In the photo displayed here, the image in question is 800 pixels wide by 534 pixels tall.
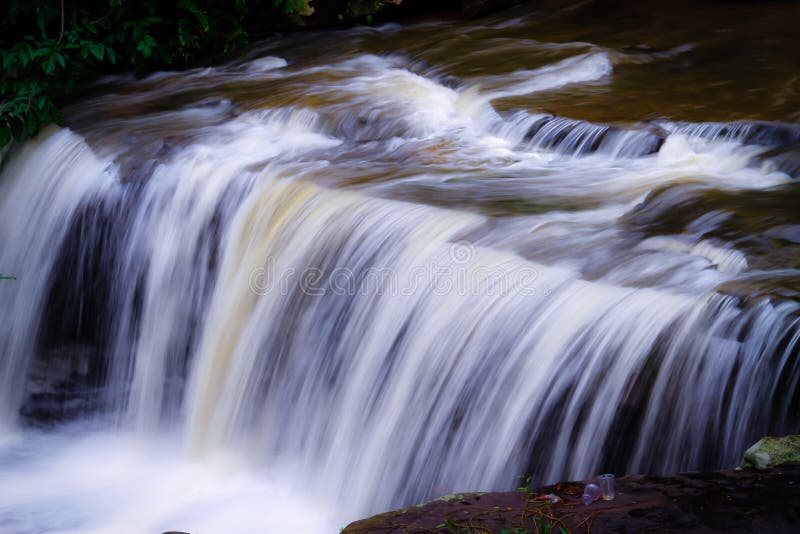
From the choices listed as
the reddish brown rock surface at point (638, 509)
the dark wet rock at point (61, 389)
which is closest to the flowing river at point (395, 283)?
the dark wet rock at point (61, 389)

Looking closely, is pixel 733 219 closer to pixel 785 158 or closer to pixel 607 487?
pixel 785 158

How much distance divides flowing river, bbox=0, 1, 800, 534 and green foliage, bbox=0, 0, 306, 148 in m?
0.21

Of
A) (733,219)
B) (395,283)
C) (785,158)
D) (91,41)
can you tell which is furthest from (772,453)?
(91,41)

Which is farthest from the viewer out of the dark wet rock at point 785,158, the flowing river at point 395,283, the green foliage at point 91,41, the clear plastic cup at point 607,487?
the green foliage at point 91,41

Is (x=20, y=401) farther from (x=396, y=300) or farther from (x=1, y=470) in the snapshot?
(x=396, y=300)

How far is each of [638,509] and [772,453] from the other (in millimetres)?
450

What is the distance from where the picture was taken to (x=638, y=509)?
284 cm

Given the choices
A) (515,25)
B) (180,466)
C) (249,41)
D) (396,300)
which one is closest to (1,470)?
(180,466)

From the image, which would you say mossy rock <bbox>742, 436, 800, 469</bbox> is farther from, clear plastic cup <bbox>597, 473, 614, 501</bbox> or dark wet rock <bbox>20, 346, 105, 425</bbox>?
dark wet rock <bbox>20, 346, 105, 425</bbox>

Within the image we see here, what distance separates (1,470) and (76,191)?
1.63 meters

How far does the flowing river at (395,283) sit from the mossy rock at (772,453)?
238mm

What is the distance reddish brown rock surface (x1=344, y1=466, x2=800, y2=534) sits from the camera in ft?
8.93

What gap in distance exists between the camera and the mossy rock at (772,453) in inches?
117

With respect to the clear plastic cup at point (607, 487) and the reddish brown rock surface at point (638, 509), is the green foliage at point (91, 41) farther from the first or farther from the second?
the clear plastic cup at point (607, 487)
